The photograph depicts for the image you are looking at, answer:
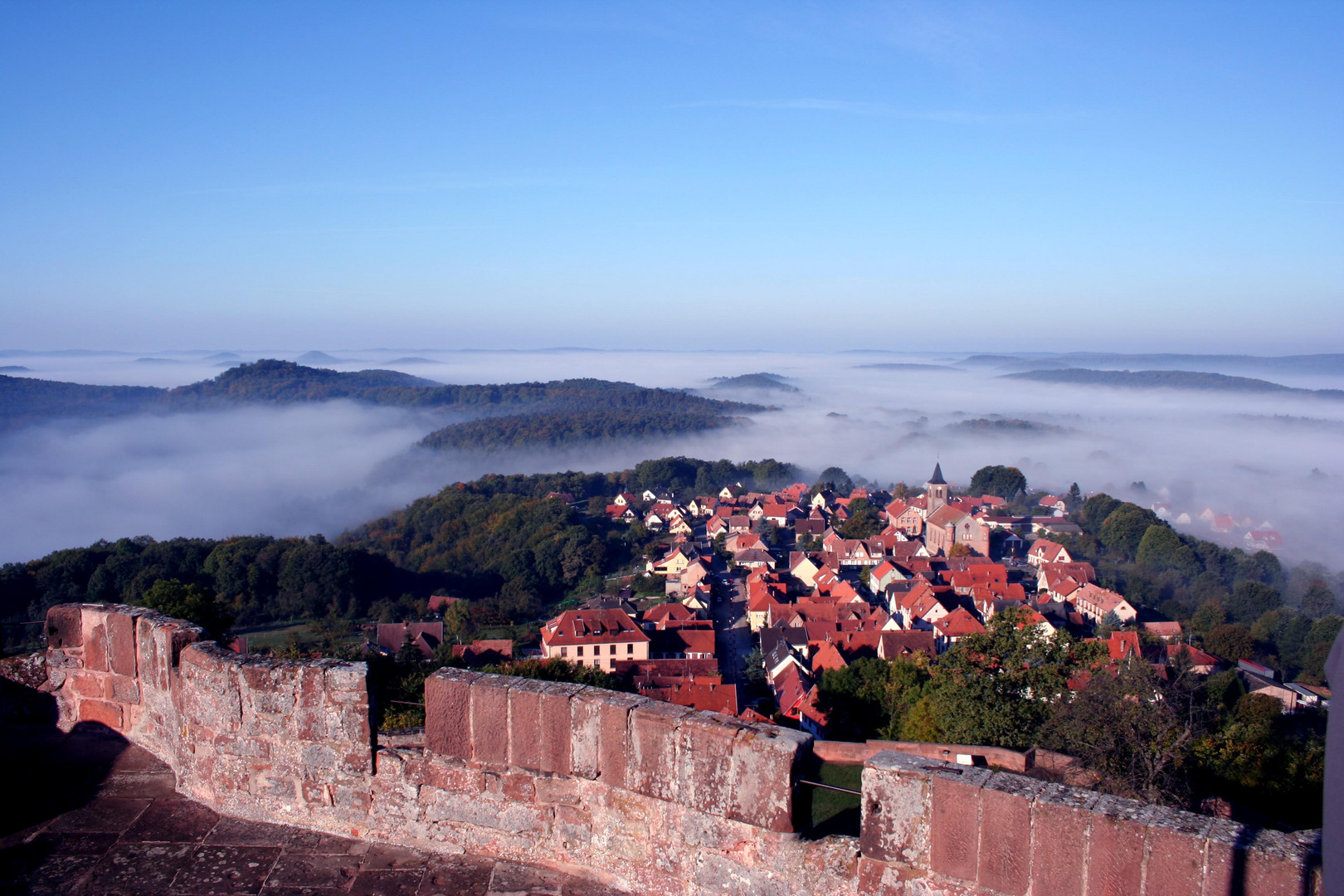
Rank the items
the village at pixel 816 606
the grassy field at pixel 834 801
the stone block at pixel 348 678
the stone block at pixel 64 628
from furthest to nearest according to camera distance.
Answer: the village at pixel 816 606 → the stone block at pixel 64 628 → the stone block at pixel 348 678 → the grassy field at pixel 834 801

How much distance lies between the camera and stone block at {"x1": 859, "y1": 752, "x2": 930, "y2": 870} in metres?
3.35

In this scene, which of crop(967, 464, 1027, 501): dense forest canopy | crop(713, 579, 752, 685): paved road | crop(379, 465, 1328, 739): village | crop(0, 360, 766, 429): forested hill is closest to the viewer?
crop(379, 465, 1328, 739): village

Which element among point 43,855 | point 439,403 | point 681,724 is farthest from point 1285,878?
point 439,403

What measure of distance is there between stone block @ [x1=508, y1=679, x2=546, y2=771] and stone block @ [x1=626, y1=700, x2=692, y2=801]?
1.66ft

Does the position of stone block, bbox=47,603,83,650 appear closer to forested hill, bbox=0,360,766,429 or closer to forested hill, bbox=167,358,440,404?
forested hill, bbox=0,360,766,429

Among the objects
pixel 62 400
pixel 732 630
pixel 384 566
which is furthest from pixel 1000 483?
pixel 62 400

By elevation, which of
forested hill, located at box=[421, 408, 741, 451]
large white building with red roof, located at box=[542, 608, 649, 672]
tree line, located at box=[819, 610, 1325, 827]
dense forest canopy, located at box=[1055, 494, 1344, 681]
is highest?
tree line, located at box=[819, 610, 1325, 827]

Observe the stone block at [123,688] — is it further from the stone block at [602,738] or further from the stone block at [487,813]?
the stone block at [602,738]

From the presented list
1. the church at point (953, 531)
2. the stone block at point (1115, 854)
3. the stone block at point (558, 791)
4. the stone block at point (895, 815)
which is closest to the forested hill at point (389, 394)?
the church at point (953, 531)

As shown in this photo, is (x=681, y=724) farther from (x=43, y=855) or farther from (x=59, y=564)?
(x=59, y=564)

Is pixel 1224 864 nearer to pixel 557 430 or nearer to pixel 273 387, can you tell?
pixel 557 430

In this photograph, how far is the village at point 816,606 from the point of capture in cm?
2573

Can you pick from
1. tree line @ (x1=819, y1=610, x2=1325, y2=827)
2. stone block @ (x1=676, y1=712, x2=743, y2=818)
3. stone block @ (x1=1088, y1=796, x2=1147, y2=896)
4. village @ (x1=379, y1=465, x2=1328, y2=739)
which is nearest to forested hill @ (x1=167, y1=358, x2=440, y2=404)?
village @ (x1=379, y1=465, x2=1328, y2=739)

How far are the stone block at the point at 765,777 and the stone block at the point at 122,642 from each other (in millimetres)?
4007
